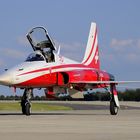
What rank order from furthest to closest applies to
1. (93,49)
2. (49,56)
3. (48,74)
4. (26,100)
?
(93,49) < (49,56) < (48,74) < (26,100)

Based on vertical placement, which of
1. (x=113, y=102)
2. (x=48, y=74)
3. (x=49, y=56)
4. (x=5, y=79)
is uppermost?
(x=49, y=56)

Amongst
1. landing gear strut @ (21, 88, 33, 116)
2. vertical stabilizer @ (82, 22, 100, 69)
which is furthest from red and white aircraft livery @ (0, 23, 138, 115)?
vertical stabilizer @ (82, 22, 100, 69)

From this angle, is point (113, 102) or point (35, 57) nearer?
point (35, 57)

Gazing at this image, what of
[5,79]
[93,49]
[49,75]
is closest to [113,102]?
[49,75]

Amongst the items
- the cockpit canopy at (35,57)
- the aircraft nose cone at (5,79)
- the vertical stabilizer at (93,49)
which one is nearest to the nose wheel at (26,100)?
the cockpit canopy at (35,57)

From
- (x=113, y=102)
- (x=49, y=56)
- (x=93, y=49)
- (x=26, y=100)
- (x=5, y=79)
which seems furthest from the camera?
(x=93, y=49)

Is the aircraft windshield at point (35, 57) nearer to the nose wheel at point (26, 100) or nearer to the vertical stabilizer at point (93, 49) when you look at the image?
the nose wheel at point (26, 100)

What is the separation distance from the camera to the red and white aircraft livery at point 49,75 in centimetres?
3173

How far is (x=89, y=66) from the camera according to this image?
132 ft

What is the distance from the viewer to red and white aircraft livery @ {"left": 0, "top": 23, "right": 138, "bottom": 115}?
104 ft

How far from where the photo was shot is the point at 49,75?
33.5m

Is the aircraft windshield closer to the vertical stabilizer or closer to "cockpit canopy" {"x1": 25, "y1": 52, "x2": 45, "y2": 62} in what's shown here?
"cockpit canopy" {"x1": 25, "y1": 52, "x2": 45, "y2": 62}

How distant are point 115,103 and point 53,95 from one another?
3.88 m

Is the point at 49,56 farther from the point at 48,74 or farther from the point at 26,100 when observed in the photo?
the point at 26,100
